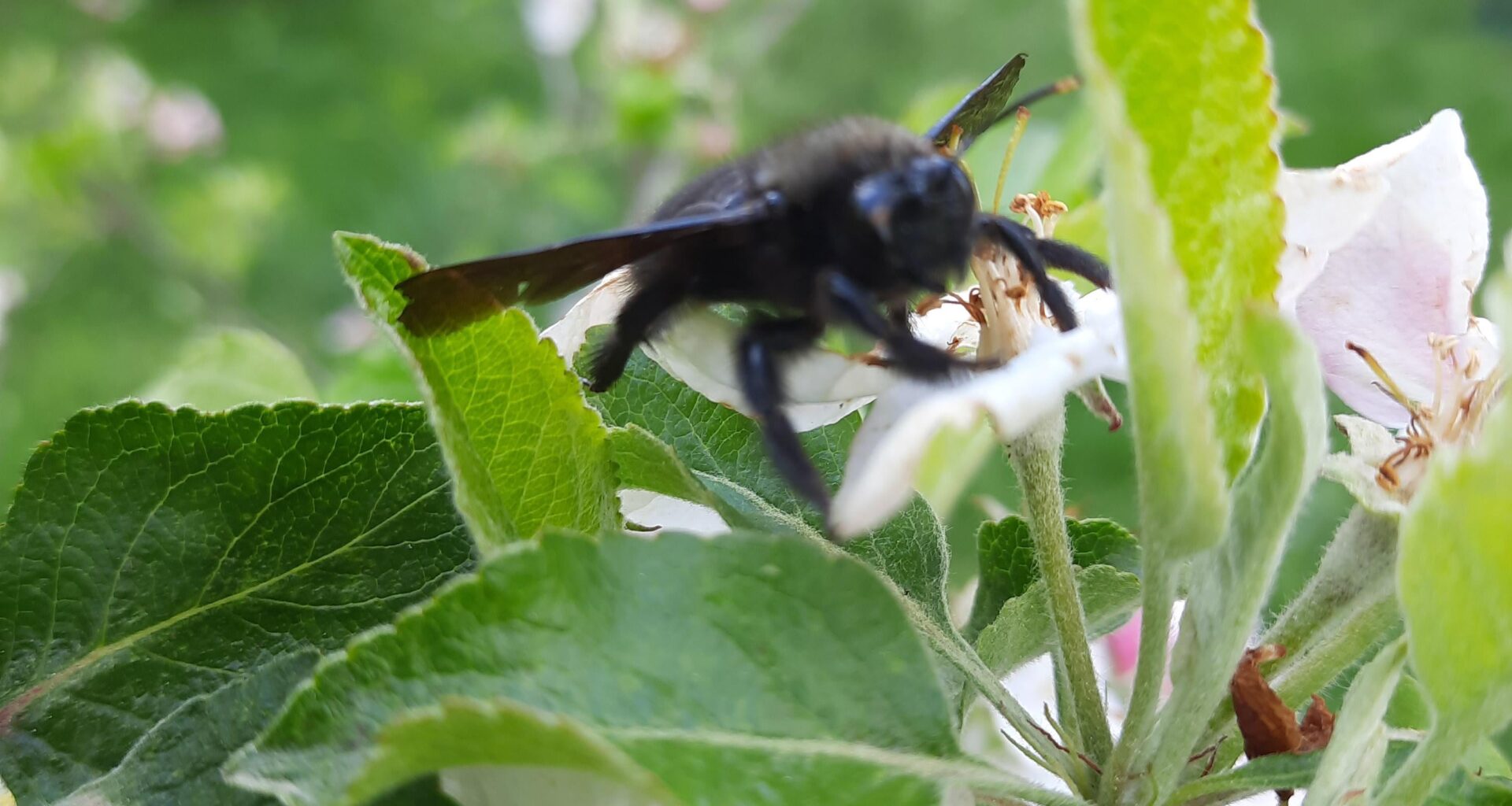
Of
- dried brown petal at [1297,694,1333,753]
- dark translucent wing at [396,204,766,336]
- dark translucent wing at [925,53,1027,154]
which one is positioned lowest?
dried brown petal at [1297,694,1333,753]

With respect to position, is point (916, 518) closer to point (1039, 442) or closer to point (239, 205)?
point (1039, 442)

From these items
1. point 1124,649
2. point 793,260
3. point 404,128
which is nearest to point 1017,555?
point 793,260

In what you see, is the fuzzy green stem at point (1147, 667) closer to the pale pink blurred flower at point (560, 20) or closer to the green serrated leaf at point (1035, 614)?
the green serrated leaf at point (1035, 614)

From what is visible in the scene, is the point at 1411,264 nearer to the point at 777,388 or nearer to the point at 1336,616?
the point at 1336,616

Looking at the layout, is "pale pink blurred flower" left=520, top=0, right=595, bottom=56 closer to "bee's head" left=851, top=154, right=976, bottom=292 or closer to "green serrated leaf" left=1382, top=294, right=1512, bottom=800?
"bee's head" left=851, top=154, right=976, bottom=292

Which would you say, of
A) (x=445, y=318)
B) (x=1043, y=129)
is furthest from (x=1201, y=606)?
(x=1043, y=129)

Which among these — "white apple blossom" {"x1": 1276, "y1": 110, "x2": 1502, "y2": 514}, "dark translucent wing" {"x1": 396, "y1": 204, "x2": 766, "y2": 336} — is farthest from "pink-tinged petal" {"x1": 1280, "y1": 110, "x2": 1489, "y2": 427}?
"dark translucent wing" {"x1": 396, "y1": 204, "x2": 766, "y2": 336}
